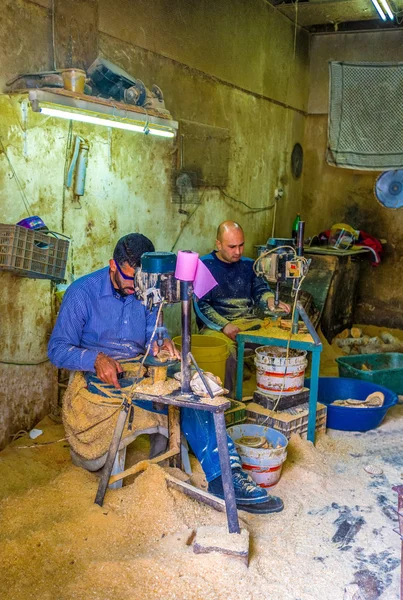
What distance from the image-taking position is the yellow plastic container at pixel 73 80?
3.88m

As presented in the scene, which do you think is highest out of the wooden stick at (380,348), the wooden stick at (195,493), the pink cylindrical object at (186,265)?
the pink cylindrical object at (186,265)

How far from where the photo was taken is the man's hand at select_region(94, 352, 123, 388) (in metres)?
3.36

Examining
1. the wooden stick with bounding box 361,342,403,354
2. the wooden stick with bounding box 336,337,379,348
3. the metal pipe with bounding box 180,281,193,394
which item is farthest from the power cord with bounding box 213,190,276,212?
the metal pipe with bounding box 180,281,193,394

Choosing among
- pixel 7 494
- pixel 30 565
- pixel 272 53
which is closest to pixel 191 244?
pixel 272 53

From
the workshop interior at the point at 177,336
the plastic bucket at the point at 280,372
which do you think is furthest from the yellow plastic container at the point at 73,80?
the plastic bucket at the point at 280,372

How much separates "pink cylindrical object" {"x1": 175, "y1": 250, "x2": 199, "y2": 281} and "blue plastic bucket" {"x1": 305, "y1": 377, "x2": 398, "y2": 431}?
7.98 feet

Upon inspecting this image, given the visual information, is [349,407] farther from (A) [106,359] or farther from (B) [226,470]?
(A) [106,359]

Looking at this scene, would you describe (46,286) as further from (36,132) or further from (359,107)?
(359,107)

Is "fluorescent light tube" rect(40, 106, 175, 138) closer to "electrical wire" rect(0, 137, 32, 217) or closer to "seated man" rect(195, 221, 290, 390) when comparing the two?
"electrical wire" rect(0, 137, 32, 217)

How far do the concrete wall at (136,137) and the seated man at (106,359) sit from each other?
2.53ft

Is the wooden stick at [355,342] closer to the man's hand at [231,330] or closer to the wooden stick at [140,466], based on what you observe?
the man's hand at [231,330]

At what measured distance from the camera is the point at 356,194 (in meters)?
8.47

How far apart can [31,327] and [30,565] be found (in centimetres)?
189

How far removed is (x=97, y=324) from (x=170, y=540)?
1345 mm
